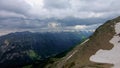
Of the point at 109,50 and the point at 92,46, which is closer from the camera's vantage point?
the point at 109,50

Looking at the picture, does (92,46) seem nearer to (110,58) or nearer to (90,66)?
(110,58)

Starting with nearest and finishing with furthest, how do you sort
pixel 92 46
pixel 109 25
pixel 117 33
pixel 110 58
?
pixel 110 58 < pixel 92 46 < pixel 117 33 < pixel 109 25

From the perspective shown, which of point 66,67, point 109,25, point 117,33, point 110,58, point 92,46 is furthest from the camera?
point 109,25

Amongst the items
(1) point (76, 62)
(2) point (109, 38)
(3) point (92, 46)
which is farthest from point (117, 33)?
(1) point (76, 62)

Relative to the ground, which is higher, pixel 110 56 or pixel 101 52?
pixel 101 52

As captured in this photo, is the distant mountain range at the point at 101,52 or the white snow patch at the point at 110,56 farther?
the white snow patch at the point at 110,56

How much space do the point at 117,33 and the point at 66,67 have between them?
39477 millimetres

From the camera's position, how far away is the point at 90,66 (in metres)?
105

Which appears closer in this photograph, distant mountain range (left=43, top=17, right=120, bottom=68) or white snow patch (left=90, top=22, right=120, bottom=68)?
distant mountain range (left=43, top=17, right=120, bottom=68)

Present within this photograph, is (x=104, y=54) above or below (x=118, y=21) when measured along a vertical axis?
below

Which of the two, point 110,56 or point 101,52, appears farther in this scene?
point 101,52

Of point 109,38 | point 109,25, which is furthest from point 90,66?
point 109,25

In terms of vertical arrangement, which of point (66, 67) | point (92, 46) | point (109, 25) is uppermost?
point (109, 25)

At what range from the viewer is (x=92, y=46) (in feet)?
449
